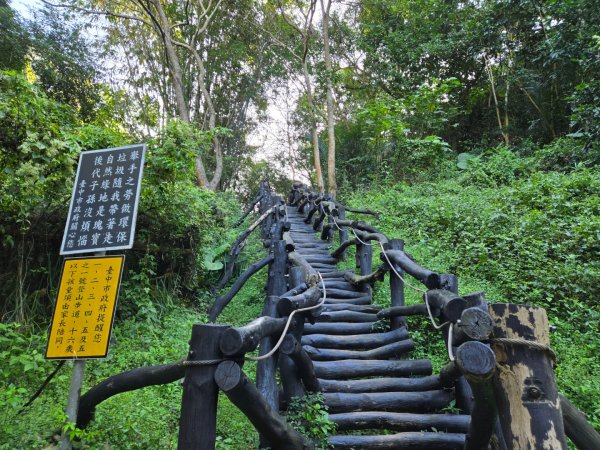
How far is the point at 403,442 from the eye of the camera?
10.00ft

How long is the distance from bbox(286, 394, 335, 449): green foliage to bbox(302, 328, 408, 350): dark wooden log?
1164mm

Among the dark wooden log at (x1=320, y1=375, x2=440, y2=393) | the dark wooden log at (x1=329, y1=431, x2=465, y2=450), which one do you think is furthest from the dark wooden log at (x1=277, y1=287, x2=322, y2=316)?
the dark wooden log at (x1=329, y1=431, x2=465, y2=450)

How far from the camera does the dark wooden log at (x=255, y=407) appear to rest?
5.89 feet

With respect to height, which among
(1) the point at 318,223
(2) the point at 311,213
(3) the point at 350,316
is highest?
(2) the point at 311,213

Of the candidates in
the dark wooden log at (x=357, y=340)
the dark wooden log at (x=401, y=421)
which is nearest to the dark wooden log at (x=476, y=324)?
the dark wooden log at (x=401, y=421)

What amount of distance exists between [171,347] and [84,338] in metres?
2.43

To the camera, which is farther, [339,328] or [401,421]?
[339,328]

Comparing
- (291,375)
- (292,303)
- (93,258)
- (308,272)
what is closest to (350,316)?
(308,272)

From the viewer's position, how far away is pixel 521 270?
533 centimetres

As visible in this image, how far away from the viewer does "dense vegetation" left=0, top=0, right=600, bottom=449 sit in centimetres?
403

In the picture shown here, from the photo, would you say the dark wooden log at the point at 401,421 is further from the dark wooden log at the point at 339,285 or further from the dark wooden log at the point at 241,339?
the dark wooden log at the point at 339,285

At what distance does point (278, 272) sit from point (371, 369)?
2.44 m

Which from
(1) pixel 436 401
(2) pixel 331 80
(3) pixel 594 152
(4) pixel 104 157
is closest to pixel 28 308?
(4) pixel 104 157

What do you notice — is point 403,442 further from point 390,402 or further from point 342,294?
point 342,294
